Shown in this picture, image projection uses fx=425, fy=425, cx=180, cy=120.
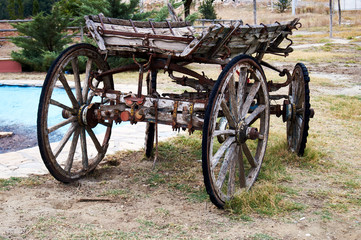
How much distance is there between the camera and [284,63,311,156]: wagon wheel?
4.75m

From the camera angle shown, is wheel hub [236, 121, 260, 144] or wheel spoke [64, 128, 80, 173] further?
wheel spoke [64, 128, 80, 173]

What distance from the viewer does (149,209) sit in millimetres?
3588

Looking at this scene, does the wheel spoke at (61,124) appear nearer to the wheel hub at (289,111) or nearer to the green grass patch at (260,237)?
the green grass patch at (260,237)

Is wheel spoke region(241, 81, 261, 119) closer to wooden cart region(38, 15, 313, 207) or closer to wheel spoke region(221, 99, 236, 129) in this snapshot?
wooden cart region(38, 15, 313, 207)

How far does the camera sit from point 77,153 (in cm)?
525

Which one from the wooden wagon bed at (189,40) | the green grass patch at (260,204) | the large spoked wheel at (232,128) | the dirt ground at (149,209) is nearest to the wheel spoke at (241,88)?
the large spoked wheel at (232,128)

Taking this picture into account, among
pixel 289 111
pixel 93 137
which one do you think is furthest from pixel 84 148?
pixel 289 111

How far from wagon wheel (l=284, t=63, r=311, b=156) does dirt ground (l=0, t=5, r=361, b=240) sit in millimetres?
389

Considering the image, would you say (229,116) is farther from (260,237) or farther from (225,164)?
(260,237)

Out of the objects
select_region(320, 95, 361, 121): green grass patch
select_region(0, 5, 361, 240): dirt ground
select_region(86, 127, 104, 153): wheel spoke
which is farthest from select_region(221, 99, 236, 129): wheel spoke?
select_region(320, 95, 361, 121): green grass patch

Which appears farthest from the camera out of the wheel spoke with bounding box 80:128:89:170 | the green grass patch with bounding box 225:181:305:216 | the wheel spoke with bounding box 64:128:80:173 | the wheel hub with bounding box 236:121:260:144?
the wheel spoke with bounding box 80:128:89:170

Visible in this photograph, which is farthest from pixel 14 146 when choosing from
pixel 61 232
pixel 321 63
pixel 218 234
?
pixel 321 63

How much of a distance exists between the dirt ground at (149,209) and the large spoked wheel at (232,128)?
30 cm

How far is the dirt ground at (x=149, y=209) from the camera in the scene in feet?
10.2
